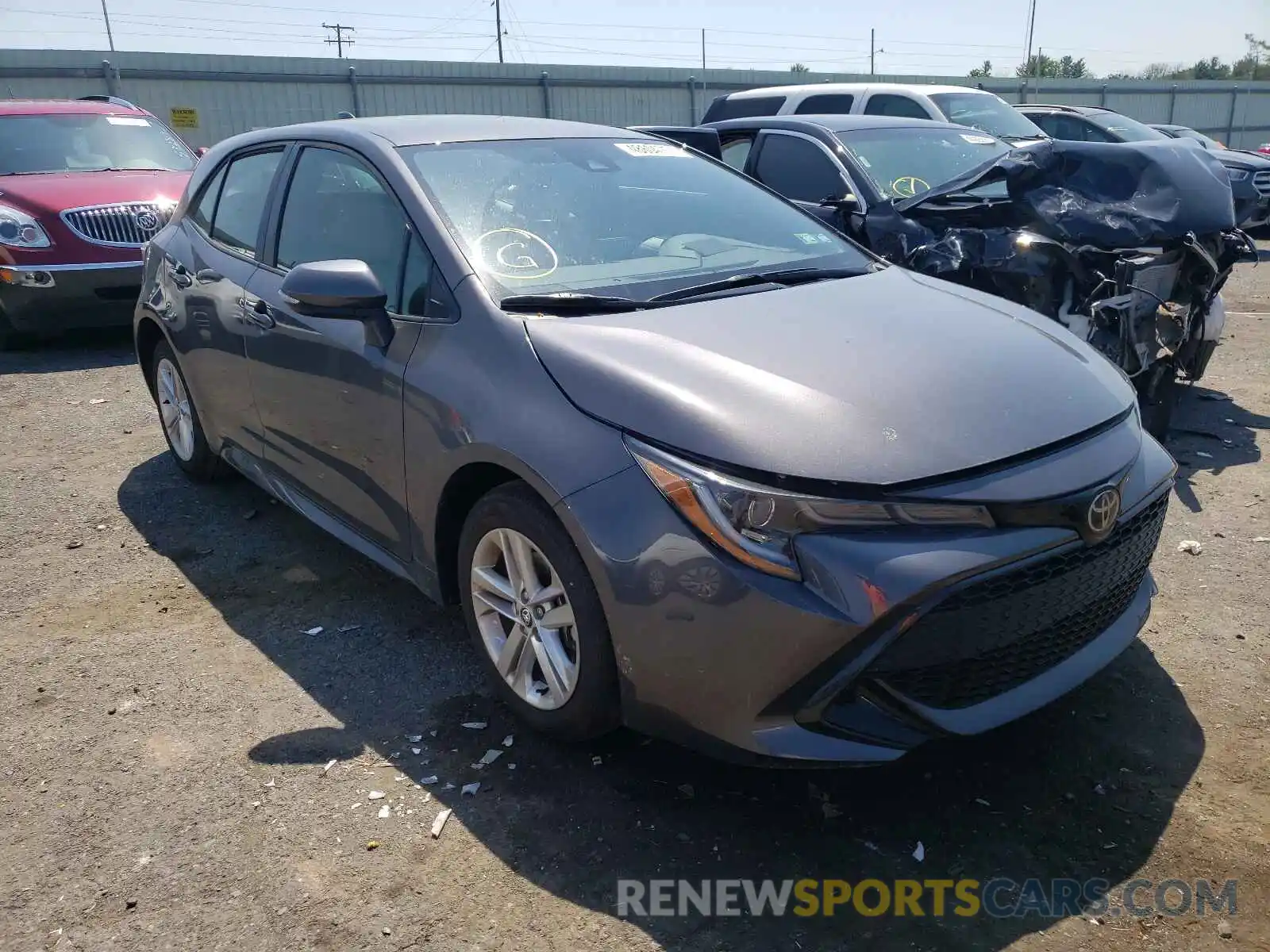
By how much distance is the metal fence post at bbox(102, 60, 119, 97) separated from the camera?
1759 cm

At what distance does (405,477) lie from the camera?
3271 mm

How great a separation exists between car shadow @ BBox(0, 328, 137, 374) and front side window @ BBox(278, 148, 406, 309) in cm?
483

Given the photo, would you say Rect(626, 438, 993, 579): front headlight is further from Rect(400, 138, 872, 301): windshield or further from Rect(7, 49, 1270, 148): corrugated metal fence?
Rect(7, 49, 1270, 148): corrugated metal fence

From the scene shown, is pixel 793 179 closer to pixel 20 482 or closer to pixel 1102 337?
pixel 1102 337

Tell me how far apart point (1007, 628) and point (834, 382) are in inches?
28.6

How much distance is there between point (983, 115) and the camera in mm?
10844

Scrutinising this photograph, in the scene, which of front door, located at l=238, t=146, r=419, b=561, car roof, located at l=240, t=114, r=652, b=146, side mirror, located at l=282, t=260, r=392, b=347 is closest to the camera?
side mirror, located at l=282, t=260, r=392, b=347

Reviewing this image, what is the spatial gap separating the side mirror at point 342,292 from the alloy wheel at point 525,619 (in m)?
0.82

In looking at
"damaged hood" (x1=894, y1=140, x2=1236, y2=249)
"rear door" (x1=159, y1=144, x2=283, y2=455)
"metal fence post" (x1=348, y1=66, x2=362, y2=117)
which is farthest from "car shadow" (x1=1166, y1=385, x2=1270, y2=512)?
"metal fence post" (x1=348, y1=66, x2=362, y2=117)

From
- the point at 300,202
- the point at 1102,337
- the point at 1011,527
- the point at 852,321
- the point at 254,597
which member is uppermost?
the point at 300,202

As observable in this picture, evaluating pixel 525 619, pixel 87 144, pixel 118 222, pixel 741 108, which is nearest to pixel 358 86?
pixel 741 108

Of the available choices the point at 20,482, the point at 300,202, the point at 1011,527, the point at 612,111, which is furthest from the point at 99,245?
the point at 612,111

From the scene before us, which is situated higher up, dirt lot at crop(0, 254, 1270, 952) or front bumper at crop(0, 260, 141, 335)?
front bumper at crop(0, 260, 141, 335)

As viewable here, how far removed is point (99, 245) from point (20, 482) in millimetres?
3341
